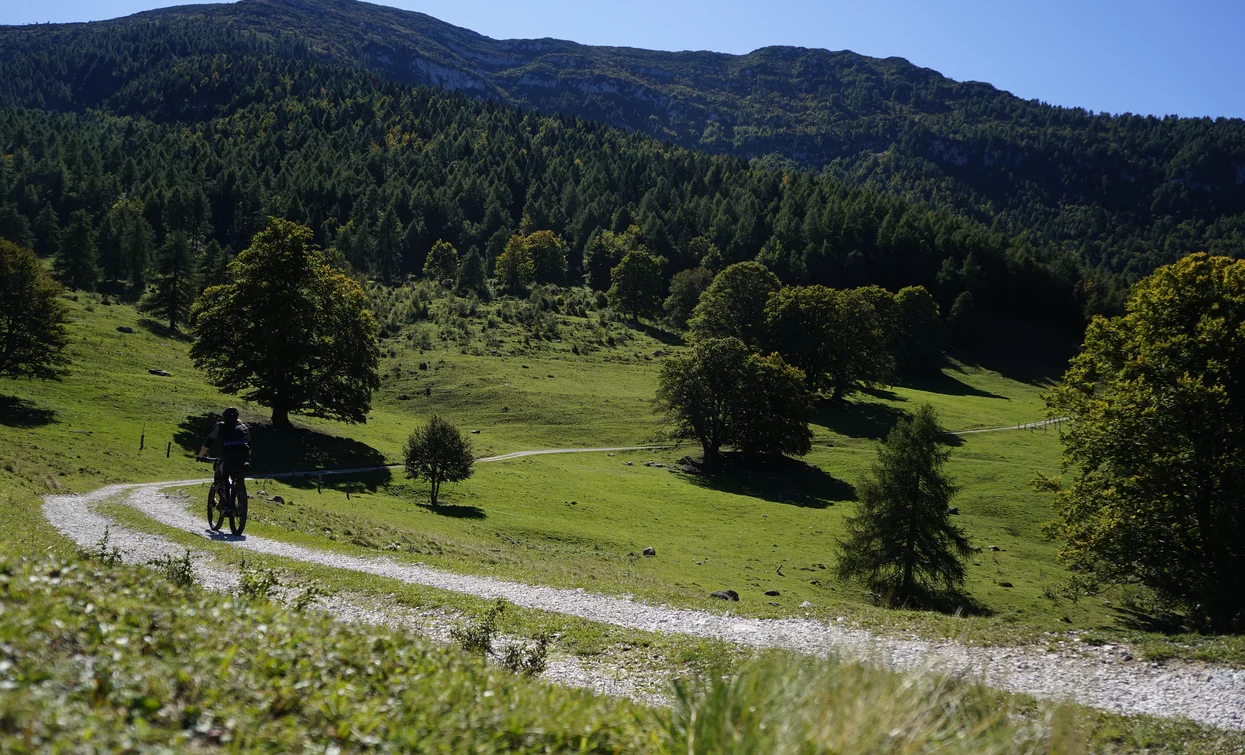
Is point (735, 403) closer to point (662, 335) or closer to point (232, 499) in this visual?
point (232, 499)

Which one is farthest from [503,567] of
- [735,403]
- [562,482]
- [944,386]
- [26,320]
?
[944,386]

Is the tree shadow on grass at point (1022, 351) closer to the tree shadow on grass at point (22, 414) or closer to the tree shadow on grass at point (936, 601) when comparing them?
the tree shadow on grass at point (936, 601)

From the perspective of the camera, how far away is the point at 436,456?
47.1 m

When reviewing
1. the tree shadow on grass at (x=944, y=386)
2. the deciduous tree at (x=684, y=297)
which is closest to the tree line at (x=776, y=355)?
the tree shadow on grass at (x=944, y=386)

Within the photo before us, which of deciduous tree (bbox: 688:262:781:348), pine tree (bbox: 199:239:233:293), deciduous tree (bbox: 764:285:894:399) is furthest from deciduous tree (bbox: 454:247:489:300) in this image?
deciduous tree (bbox: 764:285:894:399)

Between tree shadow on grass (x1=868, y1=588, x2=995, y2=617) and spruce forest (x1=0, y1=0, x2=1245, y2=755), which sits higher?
spruce forest (x1=0, y1=0, x2=1245, y2=755)

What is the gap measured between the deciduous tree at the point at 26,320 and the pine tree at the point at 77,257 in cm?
6516

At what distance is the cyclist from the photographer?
2159 centimetres

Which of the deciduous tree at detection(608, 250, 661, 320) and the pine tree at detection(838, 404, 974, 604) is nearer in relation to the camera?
the pine tree at detection(838, 404, 974, 604)

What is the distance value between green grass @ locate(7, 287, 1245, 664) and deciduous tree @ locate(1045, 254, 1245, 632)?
334cm

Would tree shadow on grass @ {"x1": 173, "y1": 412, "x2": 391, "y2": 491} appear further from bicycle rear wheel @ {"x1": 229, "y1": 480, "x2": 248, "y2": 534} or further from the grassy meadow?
bicycle rear wheel @ {"x1": 229, "y1": 480, "x2": 248, "y2": 534}

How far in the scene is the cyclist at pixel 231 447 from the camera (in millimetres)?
21594

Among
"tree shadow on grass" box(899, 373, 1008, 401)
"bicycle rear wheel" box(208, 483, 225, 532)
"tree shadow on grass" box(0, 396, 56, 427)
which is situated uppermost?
"tree shadow on grass" box(899, 373, 1008, 401)

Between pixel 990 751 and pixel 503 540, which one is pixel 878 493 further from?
pixel 990 751
